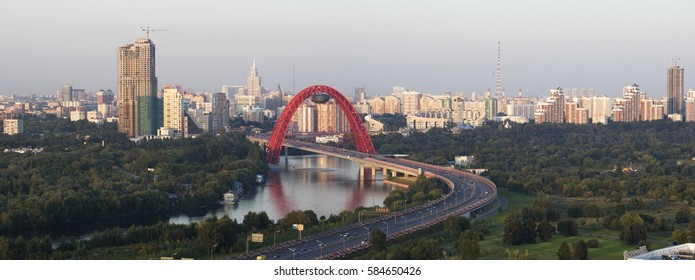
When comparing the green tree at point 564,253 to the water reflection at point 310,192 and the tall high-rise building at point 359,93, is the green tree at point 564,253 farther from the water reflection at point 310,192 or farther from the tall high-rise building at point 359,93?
the tall high-rise building at point 359,93

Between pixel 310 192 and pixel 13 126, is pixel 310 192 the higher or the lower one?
the lower one

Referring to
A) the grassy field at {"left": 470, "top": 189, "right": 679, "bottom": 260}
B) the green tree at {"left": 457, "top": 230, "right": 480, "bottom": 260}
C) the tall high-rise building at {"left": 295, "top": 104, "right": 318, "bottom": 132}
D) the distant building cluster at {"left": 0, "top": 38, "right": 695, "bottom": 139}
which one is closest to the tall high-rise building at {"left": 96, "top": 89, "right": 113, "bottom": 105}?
the distant building cluster at {"left": 0, "top": 38, "right": 695, "bottom": 139}

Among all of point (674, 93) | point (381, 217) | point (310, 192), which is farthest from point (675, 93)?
point (381, 217)

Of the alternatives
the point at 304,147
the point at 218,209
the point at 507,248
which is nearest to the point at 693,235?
the point at 507,248

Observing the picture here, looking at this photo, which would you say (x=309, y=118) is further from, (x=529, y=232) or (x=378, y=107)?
(x=529, y=232)

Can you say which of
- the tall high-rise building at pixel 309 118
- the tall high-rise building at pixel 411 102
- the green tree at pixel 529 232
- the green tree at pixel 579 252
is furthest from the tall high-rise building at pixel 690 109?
the green tree at pixel 579 252

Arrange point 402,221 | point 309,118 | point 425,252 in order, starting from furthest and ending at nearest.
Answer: point 309,118 < point 402,221 < point 425,252
